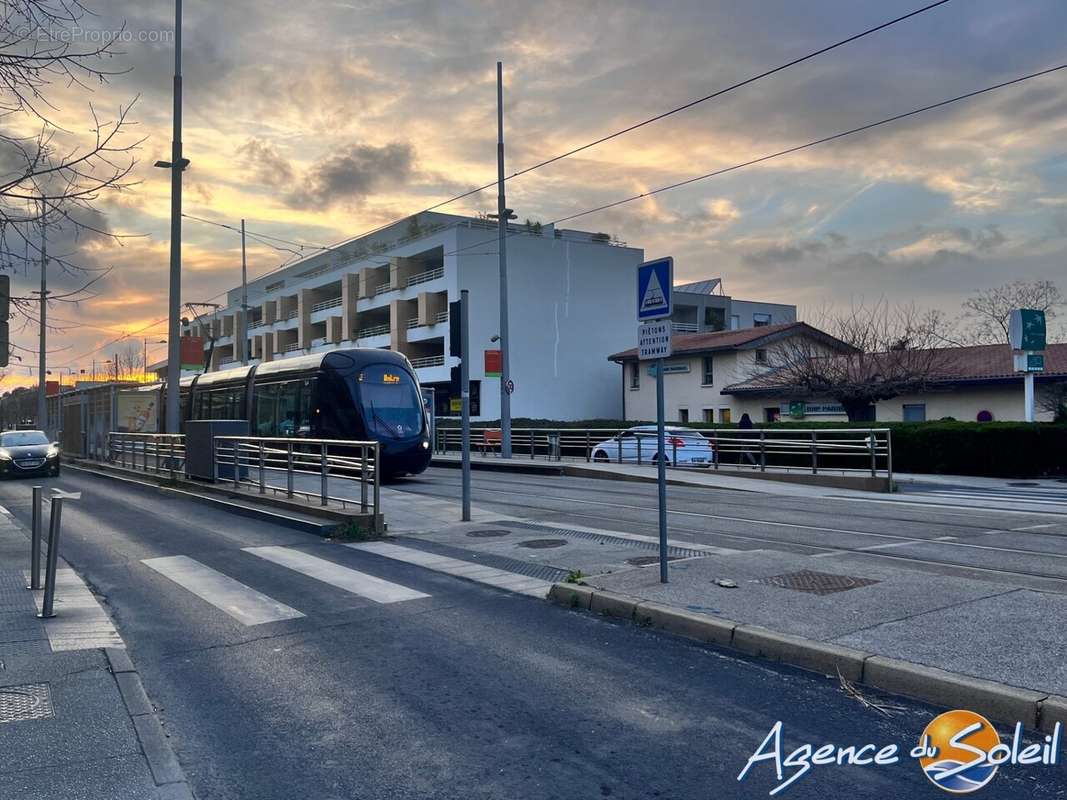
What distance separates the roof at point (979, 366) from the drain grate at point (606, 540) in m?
25.1

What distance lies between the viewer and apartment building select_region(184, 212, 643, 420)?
49.0 meters

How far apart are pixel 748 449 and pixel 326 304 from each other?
43430 mm

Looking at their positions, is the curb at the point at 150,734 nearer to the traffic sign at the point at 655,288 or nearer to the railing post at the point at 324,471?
the traffic sign at the point at 655,288

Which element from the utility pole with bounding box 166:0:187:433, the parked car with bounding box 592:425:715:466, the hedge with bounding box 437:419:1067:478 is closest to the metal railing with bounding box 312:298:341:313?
the parked car with bounding box 592:425:715:466

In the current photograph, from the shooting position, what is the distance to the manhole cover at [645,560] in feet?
30.9

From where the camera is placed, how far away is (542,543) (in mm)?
11258

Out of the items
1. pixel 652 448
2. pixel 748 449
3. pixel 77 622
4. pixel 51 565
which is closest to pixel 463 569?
pixel 77 622

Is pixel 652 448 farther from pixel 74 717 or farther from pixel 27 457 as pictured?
pixel 74 717

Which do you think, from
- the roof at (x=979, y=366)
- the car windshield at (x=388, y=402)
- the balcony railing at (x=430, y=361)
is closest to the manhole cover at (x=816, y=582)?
the car windshield at (x=388, y=402)

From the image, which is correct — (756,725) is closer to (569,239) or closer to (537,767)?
(537,767)

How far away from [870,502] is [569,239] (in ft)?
129

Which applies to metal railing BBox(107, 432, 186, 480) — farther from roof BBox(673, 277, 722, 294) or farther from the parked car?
roof BBox(673, 277, 722, 294)

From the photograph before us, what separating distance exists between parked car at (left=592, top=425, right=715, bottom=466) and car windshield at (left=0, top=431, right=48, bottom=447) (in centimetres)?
1690

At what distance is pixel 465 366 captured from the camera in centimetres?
1297
